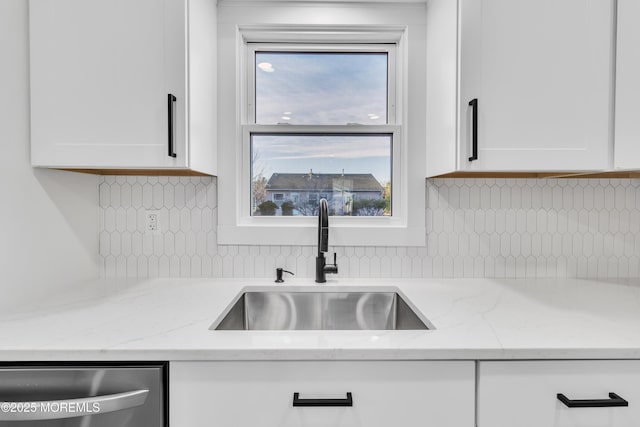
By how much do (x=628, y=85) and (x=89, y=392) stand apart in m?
1.93

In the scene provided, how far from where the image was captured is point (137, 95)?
124 centimetres

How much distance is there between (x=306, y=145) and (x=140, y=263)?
990 millimetres

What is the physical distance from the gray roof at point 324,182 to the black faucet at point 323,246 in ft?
0.75

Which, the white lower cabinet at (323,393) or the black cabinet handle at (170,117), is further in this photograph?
the black cabinet handle at (170,117)

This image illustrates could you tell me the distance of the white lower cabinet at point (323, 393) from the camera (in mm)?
917

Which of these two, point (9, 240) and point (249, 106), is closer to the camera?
point (9, 240)

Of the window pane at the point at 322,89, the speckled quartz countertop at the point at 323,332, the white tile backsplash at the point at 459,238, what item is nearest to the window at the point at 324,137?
the window pane at the point at 322,89

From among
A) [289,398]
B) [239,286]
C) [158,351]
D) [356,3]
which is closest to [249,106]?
[356,3]

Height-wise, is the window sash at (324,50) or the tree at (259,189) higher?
the window sash at (324,50)

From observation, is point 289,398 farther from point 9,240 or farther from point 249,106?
point 249,106

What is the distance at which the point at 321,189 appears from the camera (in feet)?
5.82

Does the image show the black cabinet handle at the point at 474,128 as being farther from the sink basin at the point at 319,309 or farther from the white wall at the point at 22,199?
the white wall at the point at 22,199

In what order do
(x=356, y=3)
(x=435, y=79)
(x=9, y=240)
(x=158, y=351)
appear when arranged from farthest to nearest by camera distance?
(x=356, y=3) → (x=435, y=79) → (x=9, y=240) → (x=158, y=351)

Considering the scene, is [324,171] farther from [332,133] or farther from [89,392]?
[89,392]
